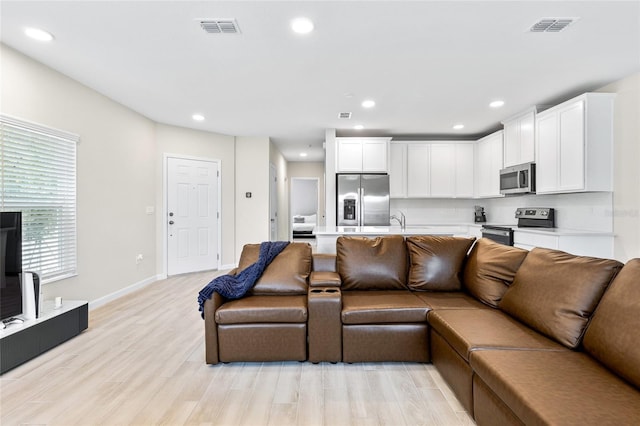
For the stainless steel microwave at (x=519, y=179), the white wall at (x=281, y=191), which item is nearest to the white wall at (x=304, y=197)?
the white wall at (x=281, y=191)

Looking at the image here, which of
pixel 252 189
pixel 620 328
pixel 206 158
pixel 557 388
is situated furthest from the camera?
pixel 252 189

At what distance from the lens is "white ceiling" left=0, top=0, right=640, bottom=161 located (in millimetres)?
2320

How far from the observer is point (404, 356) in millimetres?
2445

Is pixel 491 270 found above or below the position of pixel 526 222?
below

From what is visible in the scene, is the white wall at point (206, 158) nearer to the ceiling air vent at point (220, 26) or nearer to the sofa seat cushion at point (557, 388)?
the ceiling air vent at point (220, 26)

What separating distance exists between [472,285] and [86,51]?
153 inches

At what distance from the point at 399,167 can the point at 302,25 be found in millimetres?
4012

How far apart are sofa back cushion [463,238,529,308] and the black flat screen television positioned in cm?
365

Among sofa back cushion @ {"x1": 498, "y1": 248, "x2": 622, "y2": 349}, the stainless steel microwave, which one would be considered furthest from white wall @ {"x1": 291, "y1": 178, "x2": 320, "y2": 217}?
sofa back cushion @ {"x1": 498, "y1": 248, "x2": 622, "y2": 349}

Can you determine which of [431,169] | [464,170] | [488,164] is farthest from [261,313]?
[464,170]

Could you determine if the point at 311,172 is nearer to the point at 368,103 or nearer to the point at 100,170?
the point at 368,103

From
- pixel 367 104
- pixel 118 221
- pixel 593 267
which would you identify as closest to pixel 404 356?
pixel 593 267

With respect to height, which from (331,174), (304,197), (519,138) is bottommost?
(304,197)

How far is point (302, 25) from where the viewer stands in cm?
249
